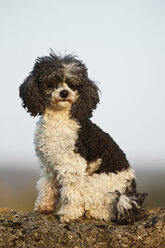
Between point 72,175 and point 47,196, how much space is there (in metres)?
1.08

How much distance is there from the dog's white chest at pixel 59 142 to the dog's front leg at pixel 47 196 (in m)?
0.57

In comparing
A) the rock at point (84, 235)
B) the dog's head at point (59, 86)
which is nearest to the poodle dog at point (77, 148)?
the dog's head at point (59, 86)

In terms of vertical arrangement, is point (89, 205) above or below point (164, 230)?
above

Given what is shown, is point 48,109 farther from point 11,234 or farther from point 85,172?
point 11,234

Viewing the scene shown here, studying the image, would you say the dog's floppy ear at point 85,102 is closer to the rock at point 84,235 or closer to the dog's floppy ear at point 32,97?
the dog's floppy ear at point 32,97

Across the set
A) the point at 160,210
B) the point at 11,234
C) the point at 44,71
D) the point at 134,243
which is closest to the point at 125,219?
the point at 134,243

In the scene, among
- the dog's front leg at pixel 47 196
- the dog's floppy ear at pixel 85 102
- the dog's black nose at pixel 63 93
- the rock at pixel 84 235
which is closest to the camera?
the rock at pixel 84 235

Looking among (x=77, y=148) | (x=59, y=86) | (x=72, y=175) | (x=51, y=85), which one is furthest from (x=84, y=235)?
(x=51, y=85)

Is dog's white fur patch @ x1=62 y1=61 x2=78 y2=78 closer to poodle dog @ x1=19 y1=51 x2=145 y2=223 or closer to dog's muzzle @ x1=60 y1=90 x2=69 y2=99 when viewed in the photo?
poodle dog @ x1=19 y1=51 x2=145 y2=223

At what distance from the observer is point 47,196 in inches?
343

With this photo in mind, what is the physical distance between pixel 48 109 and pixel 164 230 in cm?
320

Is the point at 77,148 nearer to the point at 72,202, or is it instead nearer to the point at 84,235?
the point at 72,202

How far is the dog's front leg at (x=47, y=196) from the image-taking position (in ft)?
28.6

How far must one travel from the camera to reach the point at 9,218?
26.4ft
